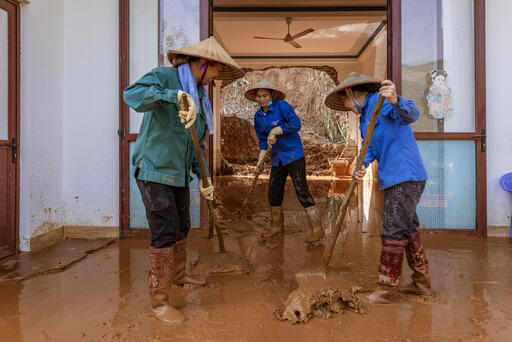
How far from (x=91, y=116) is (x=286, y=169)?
2323 millimetres

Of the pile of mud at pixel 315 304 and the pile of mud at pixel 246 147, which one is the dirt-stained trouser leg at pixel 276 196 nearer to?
the pile of mud at pixel 315 304

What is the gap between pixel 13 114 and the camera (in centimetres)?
348

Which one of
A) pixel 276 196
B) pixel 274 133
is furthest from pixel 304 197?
pixel 274 133

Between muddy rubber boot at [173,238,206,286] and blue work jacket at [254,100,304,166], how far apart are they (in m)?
1.68

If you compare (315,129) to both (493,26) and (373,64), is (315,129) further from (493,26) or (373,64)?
(493,26)

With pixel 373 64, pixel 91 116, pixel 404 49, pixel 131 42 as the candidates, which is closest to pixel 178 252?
pixel 91 116

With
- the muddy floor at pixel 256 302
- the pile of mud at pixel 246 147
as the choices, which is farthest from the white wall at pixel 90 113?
the pile of mud at pixel 246 147

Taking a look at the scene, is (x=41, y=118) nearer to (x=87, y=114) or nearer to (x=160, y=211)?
(x=87, y=114)

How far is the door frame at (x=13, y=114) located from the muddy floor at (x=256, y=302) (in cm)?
85

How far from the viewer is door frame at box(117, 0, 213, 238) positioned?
409 centimetres

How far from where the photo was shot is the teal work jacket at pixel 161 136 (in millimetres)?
2008

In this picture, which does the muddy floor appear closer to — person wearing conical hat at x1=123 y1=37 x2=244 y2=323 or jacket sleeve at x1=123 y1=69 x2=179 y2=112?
person wearing conical hat at x1=123 y1=37 x2=244 y2=323

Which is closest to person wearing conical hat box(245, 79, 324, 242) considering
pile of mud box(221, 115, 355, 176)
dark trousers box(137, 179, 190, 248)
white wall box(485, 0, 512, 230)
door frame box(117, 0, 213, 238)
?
door frame box(117, 0, 213, 238)

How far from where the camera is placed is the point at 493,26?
4016 mm
